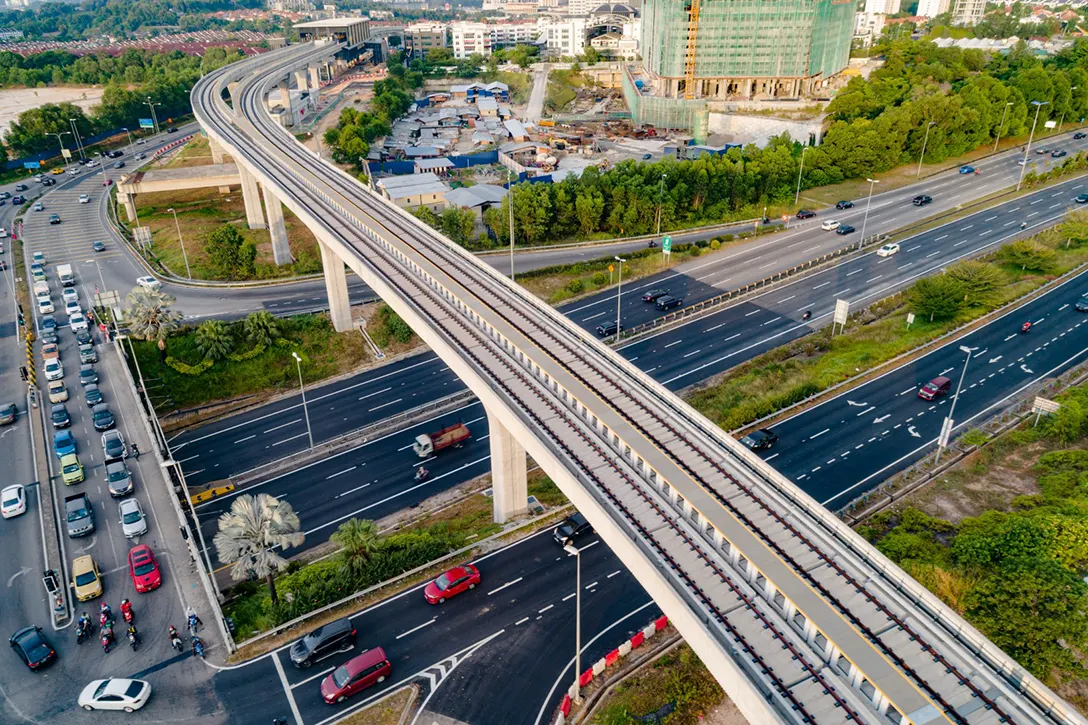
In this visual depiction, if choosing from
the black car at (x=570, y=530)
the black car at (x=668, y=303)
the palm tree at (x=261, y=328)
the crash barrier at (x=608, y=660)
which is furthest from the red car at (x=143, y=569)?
the black car at (x=668, y=303)

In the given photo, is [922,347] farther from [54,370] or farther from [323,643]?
[54,370]

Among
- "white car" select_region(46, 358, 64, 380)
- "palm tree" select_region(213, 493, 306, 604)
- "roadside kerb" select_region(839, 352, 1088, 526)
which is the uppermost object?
"palm tree" select_region(213, 493, 306, 604)

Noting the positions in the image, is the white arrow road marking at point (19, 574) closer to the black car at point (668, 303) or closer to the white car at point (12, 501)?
the white car at point (12, 501)

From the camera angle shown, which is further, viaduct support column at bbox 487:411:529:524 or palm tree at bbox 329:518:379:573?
viaduct support column at bbox 487:411:529:524

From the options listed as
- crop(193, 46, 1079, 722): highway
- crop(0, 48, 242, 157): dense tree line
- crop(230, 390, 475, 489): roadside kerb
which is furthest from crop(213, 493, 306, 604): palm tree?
crop(0, 48, 242, 157): dense tree line

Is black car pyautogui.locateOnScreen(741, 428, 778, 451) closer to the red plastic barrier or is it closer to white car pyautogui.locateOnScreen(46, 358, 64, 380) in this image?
the red plastic barrier

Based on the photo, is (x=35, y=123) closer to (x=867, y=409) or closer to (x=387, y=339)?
(x=387, y=339)

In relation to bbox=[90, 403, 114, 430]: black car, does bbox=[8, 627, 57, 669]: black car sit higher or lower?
lower
